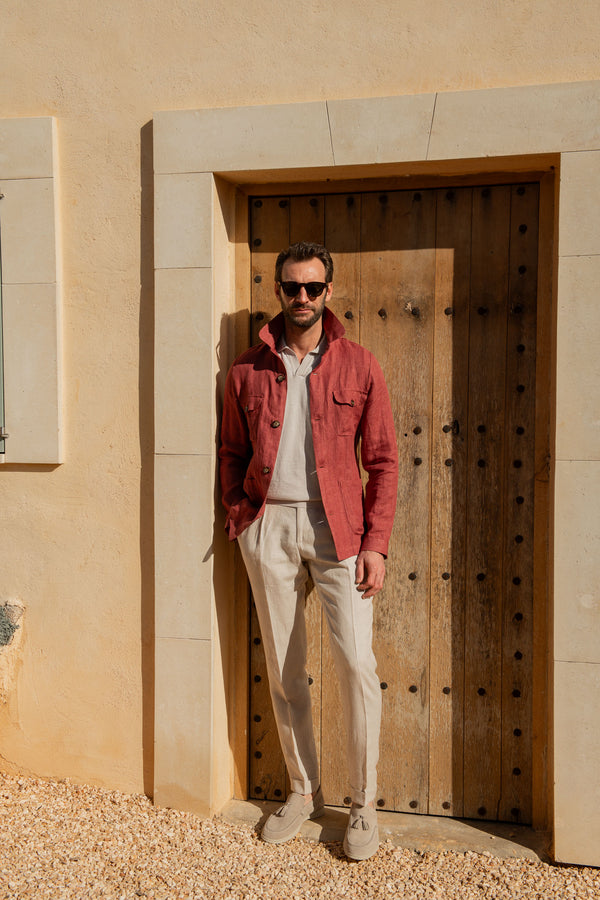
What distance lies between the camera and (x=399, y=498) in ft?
11.1

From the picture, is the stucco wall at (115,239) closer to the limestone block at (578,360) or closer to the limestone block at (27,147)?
the limestone block at (27,147)

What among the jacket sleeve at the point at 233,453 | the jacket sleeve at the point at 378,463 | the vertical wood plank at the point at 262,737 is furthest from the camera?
the vertical wood plank at the point at 262,737

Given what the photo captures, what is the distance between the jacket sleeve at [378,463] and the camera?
10.1 ft

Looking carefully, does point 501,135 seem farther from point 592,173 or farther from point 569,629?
point 569,629

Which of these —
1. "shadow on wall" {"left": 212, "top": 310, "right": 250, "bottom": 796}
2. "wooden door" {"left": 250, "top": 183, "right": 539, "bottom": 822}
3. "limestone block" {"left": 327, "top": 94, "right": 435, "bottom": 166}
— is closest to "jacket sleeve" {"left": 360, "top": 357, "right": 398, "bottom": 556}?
"wooden door" {"left": 250, "top": 183, "right": 539, "bottom": 822}

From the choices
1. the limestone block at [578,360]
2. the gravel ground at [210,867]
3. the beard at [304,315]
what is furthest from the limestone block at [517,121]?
the gravel ground at [210,867]

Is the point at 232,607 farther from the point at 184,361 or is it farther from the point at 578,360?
the point at 578,360

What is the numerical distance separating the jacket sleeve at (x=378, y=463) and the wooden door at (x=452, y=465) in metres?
0.25

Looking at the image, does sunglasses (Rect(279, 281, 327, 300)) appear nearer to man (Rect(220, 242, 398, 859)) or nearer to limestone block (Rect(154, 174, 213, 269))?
man (Rect(220, 242, 398, 859))

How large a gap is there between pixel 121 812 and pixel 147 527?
1.17 metres

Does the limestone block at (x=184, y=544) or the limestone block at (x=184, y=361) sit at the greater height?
the limestone block at (x=184, y=361)

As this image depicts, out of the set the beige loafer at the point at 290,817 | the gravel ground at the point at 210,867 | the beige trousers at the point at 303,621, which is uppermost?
the beige trousers at the point at 303,621

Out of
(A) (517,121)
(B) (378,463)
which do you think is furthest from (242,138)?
(B) (378,463)

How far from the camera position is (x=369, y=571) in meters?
3.08
